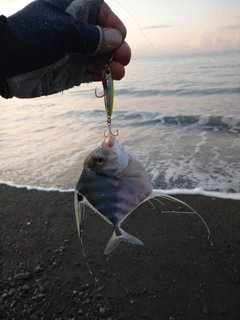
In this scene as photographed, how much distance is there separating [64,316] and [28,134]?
776 cm

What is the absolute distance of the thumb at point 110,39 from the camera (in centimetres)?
226

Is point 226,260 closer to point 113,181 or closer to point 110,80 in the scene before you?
point 113,181

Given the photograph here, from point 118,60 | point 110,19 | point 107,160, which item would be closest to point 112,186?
point 107,160

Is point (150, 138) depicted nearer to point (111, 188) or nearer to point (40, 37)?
point (40, 37)

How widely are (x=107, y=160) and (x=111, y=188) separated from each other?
0.19m

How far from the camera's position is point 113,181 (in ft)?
6.26

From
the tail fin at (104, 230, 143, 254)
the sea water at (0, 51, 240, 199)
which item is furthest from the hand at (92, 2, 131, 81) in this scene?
the sea water at (0, 51, 240, 199)

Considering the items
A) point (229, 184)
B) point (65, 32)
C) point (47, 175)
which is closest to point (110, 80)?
point (65, 32)

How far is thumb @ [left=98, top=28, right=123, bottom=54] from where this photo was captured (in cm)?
226

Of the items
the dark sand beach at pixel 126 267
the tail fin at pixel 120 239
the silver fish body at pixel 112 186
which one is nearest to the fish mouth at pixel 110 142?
the silver fish body at pixel 112 186

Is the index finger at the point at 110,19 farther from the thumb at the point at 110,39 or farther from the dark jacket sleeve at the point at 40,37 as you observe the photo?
the dark jacket sleeve at the point at 40,37

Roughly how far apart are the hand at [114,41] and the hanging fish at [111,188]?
87 centimetres

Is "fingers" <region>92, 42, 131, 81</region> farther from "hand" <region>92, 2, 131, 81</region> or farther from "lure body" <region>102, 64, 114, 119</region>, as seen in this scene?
"lure body" <region>102, 64, 114, 119</region>

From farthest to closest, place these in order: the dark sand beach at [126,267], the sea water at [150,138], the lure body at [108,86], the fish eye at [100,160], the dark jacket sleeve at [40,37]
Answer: the sea water at [150,138] → the dark sand beach at [126,267] → the dark jacket sleeve at [40,37] → the lure body at [108,86] → the fish eye at [100,160]
